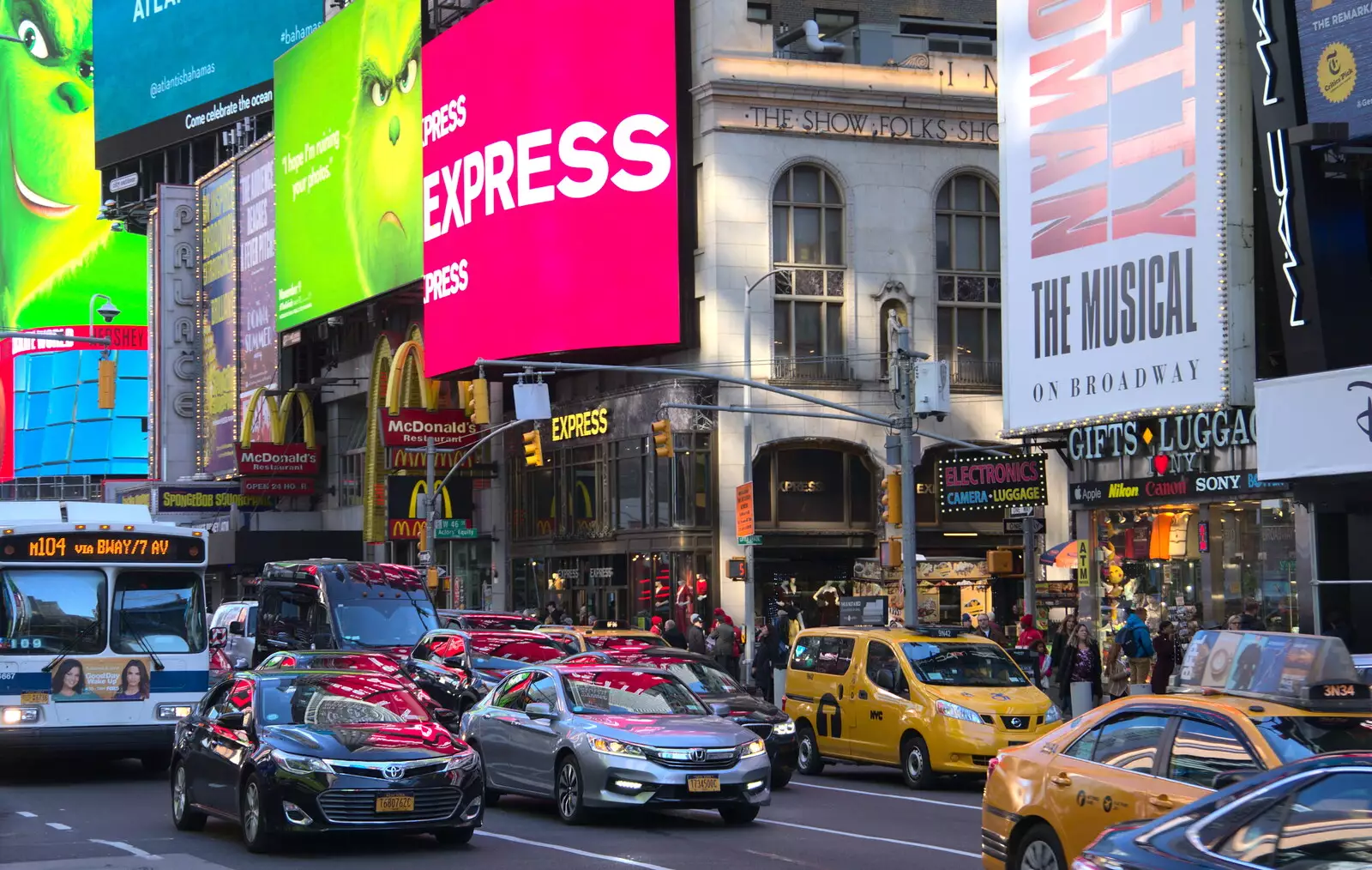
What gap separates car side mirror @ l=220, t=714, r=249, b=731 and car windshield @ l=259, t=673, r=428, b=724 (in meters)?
0.18

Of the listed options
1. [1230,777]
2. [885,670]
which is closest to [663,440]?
[885,670]

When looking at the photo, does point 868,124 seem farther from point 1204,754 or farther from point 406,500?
point 1204,754

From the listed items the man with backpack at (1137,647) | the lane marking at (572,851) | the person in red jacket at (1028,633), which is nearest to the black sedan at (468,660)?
the lane marking at (572,851)

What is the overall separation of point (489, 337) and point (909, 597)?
25.5m

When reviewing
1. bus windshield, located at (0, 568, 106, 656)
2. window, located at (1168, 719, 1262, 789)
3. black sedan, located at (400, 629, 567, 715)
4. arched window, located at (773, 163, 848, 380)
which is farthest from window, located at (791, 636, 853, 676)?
arched window, located at (773, 163, 848, 380)

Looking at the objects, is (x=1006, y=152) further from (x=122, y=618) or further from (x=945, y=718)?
(x=122, y=618)

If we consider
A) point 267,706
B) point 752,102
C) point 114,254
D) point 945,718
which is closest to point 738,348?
point 752,102

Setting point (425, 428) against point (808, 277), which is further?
point (425, 428)

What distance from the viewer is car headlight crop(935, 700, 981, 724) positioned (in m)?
21.8

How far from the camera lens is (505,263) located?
5434cm

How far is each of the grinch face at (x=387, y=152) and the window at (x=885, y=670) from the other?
40.3m

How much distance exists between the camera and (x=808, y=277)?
165ft

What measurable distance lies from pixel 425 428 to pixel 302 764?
144 ft

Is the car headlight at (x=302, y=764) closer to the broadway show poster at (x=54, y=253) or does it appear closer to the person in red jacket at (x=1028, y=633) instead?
the person in red jacket at (x=1028, y=633)
